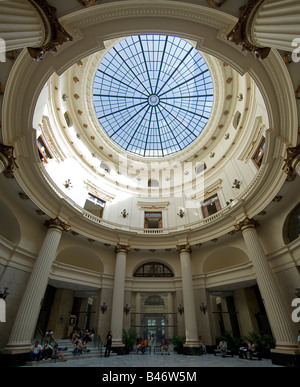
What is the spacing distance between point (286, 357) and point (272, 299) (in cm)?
247

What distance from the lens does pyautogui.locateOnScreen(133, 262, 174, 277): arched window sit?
19047mm

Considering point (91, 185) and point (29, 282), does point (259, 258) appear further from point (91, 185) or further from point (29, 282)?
point (91, 185)

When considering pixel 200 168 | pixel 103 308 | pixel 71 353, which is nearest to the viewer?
pixel 71 353

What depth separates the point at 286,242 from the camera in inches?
493

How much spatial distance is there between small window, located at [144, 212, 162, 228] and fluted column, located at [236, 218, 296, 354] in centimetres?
989

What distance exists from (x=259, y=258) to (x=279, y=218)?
9.97 ft

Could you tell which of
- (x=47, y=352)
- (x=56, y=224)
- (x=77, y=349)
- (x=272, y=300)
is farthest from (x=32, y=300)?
(x=272, y=300)

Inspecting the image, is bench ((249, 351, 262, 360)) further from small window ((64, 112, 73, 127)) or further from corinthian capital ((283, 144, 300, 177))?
small window ((64, 112, 73, 127))

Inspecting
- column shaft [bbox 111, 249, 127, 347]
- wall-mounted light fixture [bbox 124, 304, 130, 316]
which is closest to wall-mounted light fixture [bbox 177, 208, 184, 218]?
column shaft [bbox 111, 249, 127, 347]

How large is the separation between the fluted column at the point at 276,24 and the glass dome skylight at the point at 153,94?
16.7m

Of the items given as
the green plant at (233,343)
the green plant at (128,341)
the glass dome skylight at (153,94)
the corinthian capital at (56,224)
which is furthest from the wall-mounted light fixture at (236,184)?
the green plant at (128,341)

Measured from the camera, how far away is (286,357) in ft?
31.2

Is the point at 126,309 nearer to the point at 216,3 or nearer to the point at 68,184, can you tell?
the point at 68,184

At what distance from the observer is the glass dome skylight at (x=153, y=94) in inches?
798
